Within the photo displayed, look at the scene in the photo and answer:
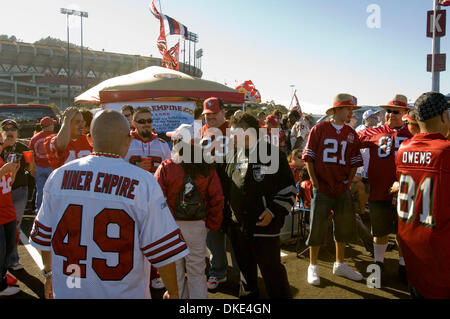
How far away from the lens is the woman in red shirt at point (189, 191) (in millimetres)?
3205

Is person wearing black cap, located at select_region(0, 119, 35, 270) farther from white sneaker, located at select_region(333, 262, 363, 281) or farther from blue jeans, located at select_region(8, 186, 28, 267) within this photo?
white sneaker, located at select_region(333, 262, 363, 281)

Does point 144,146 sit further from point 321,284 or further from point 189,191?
point 321,284

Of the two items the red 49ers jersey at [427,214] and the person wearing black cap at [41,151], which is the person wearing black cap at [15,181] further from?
the red 49ers jersey at [427,214]

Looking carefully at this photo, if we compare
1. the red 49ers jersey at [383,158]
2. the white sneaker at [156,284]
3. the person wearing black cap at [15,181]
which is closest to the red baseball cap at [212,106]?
the red 49ers jersey at [383,158]

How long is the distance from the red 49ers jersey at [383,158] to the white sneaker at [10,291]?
4.54m

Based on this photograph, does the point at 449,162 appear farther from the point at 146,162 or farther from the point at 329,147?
the point at 146,162

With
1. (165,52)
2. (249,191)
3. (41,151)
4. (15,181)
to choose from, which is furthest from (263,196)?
(165,52)

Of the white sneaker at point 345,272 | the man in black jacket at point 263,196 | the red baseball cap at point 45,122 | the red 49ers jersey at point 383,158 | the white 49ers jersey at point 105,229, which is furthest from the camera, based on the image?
the red baseball cap at point 45,122

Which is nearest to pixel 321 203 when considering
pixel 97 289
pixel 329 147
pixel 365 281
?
pixel 329 147

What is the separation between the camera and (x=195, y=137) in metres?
3.27

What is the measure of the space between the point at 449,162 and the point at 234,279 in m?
3.10

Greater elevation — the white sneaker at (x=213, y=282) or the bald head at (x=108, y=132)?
the bald head at (x=108, y=132)

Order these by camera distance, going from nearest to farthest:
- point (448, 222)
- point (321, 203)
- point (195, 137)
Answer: point (448, 222)
point (195, 137)
point (321, 203)
